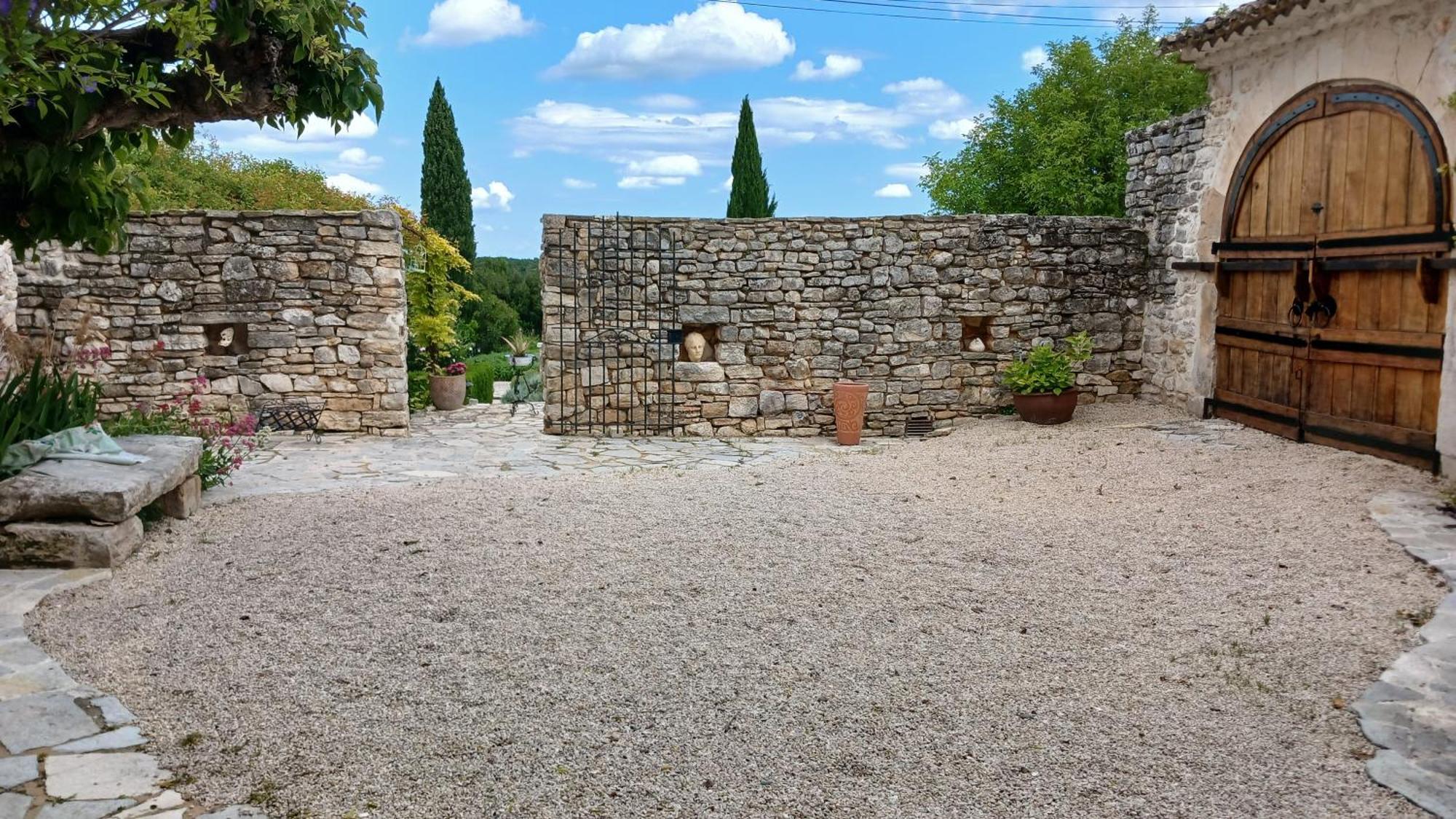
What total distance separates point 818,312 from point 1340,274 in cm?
432

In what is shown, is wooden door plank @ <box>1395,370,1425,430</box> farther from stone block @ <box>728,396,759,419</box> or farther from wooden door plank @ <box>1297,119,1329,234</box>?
stone block @ <box>728,396,759,419</box>

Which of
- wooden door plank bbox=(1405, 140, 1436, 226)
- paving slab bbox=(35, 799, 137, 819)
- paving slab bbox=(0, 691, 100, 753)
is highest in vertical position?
wooden door plank bbox=(1405, 140, 1436, 226)

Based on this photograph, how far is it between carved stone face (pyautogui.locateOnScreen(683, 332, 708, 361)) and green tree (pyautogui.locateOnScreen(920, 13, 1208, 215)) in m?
9.75

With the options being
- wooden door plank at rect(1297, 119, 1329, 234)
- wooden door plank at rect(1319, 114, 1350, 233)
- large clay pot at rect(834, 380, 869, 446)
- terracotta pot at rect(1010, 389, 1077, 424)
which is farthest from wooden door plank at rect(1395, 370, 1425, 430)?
large clay pot at rect(834, 380, 869, 446)

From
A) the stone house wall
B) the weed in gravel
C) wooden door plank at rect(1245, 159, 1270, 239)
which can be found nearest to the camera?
the weed in gravel

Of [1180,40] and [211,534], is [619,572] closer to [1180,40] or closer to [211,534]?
[211,534]

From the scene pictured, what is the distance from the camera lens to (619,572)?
4.88m

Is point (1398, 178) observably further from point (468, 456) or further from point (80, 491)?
point (80, 491)

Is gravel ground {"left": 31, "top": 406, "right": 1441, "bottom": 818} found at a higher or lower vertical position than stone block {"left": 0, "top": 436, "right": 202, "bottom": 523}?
lower

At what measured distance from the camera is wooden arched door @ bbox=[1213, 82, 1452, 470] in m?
6.62

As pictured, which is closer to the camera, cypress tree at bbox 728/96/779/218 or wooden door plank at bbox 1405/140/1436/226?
wooden door plank at bbox 1405/140/1436/226

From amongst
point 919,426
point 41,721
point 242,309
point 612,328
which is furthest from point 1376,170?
point 242,309

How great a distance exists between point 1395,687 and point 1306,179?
531 centimetres

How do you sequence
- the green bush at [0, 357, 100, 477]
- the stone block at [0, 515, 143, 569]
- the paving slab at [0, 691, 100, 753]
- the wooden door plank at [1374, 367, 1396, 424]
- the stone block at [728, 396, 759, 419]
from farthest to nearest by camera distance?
the stone block at [728, 396, 759, 419] < the wooden door plank at [1374, 367, 1396, 424] < the green bush at [0, 357, 100, 477] < the stone block at [0, 515, 143, 569] < the paving slab at [0, 691, 100, 753]
